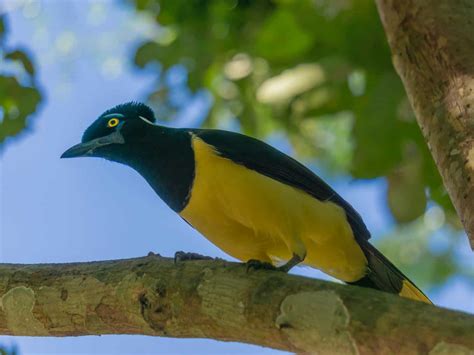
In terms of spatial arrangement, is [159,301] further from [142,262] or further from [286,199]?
[286,199]

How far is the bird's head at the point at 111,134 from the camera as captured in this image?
13.8 ft

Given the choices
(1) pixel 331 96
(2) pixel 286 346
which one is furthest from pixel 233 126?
(2) pixel 286 346

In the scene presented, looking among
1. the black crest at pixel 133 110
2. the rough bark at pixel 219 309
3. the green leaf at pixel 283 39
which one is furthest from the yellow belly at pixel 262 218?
the green leaf at pixel 283 39

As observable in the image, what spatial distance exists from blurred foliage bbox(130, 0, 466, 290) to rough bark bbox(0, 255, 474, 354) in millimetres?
2453

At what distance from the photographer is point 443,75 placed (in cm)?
363

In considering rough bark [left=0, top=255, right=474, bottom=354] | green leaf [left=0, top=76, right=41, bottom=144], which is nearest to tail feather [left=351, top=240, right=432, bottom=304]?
rough bark [left=0, top=255, right=474, bottom=354]

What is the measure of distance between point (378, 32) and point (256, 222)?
7.50 feet

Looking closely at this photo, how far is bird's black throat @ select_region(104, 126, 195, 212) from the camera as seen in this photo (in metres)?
3.87

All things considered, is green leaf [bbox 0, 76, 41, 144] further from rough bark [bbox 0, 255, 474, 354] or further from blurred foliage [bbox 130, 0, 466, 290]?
rough bark [bbox 0, 255, 474, 354]

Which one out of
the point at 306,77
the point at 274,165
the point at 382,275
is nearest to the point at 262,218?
the point at 274,165

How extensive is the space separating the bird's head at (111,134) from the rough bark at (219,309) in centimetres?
113

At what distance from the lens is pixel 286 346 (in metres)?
2.61

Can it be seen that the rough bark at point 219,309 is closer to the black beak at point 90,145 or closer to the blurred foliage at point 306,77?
the black beak at point 90,145

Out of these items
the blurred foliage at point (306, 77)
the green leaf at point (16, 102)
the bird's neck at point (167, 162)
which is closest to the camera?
the bird's neck at point (167, 162)
